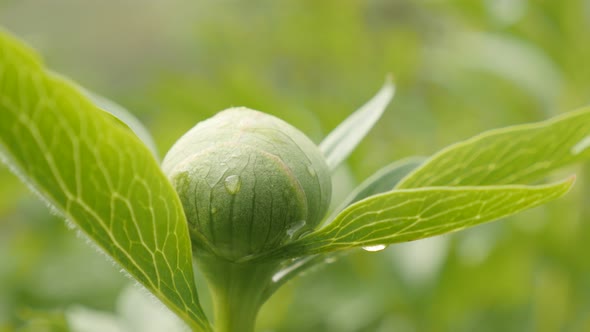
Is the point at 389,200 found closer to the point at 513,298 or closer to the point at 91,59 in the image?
the point at 513,298

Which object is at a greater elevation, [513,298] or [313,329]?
[313,329]

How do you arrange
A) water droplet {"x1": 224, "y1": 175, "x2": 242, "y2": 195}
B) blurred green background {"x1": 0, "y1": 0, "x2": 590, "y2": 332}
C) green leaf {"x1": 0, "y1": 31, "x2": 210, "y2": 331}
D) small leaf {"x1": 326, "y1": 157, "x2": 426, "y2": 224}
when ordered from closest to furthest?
green leaf {"x1": 0, "y1": 31, "x2": 210, "y2": 331}
water droplet {"x1": 224, "y1": 175, "x2": 242, "y2": 195}
small leaf {"x1": 326, "y1": 157, "x2": 426, "y2": 224}
blurred green background {"x1": 0, "y1": 0, "x2": 590, "y2": 332}

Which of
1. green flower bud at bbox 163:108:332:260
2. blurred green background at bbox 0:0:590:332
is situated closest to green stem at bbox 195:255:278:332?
green flower bud at bbox 163:108:332:260

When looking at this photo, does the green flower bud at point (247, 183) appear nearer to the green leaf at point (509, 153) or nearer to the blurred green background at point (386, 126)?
the green leaf at point (509, 153)

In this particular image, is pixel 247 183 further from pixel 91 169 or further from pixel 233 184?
pixel 91 169

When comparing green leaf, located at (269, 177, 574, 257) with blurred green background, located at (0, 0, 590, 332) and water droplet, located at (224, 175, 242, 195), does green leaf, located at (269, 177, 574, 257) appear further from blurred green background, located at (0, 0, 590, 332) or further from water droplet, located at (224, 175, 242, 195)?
blurred green background, located at (0, 0, 590, 332)

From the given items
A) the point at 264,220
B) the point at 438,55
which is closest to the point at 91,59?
the point at 438,55
